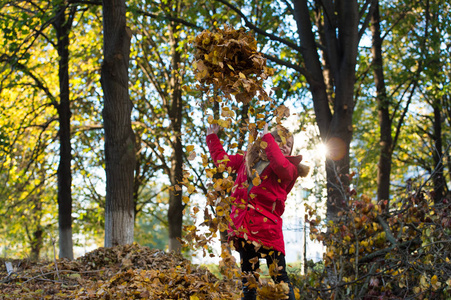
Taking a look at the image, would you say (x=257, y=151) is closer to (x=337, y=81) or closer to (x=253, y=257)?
(x=253, y=257)

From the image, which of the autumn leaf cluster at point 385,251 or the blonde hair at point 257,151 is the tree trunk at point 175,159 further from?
the blonde hair at point 257,151

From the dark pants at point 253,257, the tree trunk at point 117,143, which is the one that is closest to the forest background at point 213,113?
the tree trunk at point 117,143

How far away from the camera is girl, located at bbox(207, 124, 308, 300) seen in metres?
3.52

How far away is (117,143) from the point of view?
6.34m

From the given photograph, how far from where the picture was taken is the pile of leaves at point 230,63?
347cm

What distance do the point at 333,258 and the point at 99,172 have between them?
1135cm

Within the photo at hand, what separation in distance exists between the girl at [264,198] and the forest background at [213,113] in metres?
0.22

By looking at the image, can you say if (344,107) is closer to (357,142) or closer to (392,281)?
(392,281)

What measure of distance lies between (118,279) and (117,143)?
2.47 m

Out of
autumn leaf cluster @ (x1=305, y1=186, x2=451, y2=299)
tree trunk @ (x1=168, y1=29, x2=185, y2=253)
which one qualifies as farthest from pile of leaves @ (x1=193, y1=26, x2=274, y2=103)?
tree trunk @ (x1=168, y1=29, x2=185, y2=253)

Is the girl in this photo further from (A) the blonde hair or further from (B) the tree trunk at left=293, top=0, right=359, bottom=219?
(B) the tree trunk at left=293, top=0, right=359, bottom=219

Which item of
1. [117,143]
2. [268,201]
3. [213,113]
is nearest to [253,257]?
[268,201]

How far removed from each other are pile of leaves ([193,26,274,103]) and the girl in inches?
16.2

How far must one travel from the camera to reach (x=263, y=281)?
10.9ft
